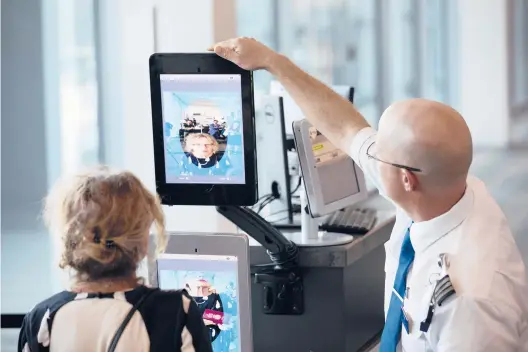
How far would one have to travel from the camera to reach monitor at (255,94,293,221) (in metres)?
3.35

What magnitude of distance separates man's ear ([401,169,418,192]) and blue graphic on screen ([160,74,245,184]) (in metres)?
0.51

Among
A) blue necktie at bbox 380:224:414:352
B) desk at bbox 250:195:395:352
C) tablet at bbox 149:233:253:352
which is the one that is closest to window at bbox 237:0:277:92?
desk at bbox 250:195:395:352

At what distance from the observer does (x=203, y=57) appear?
249cm

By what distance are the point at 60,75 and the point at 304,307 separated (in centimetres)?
299

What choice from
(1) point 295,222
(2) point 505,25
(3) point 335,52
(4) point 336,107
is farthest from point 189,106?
(2) point 505,25

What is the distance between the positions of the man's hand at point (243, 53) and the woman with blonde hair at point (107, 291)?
1.94ft

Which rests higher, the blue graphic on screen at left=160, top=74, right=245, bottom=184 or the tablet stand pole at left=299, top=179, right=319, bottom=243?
the blue graphic on screen at left=160, top=74, right=245, bottom=184

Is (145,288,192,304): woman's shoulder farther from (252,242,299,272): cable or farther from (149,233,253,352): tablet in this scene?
(252,242,299,272): cable

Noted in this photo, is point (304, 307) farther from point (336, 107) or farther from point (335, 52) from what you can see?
point (335, 52)

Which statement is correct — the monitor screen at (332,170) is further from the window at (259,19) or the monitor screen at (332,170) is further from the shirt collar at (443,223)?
the window at (259,19)

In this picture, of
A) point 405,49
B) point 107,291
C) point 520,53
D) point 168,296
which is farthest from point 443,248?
point 520,53

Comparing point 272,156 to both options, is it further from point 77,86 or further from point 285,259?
point 77,86

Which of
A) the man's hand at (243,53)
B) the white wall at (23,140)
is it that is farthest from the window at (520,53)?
the man's hand at (243,53)

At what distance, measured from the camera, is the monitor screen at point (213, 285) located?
245 centimetres
